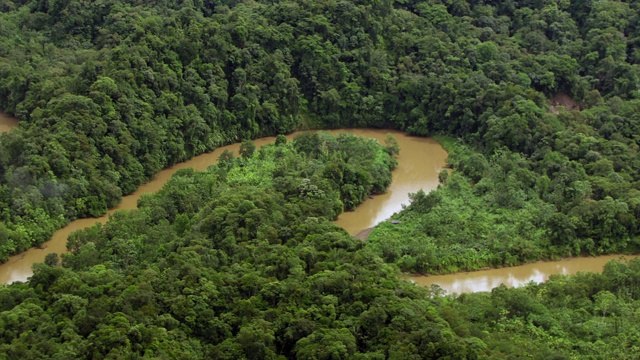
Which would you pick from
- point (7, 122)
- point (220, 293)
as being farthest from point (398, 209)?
point (7, 122)

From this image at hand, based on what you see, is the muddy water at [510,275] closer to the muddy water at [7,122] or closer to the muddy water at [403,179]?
the muddy water at [403,179]

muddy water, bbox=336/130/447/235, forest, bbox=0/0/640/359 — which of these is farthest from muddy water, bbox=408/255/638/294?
muddy water, bbox=336/130/447/235

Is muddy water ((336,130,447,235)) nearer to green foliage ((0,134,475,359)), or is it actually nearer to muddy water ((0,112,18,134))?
green foliage ((0,134,475,359))

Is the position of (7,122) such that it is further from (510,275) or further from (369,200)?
(510,275)

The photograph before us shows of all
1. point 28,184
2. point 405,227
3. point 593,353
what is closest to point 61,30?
point 28,184

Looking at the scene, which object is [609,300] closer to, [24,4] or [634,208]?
[634,208]

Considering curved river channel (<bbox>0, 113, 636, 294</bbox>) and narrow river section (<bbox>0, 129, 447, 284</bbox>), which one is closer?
curved river channel (<bbox>0, 113, 636, 294</bbox>)

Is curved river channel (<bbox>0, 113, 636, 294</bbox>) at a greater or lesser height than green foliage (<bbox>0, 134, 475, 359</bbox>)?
lesser

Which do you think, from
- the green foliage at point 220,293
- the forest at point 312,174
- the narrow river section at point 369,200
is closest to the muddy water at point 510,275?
the forest at point 312,174
